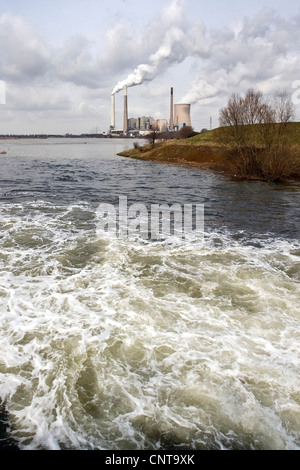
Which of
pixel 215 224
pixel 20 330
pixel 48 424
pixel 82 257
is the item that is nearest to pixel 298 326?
pixel 48 424

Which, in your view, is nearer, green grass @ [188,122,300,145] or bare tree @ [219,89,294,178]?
bare tree @ [219,89,294,178]

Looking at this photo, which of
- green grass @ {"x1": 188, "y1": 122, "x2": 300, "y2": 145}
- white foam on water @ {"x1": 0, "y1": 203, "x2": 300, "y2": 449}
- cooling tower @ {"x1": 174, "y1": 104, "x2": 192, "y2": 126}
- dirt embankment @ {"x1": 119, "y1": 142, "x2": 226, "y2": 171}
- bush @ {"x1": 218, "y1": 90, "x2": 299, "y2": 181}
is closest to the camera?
white foam on water @ {"x1": 0, "y1": 203, "x2": 300, "y2": 449}

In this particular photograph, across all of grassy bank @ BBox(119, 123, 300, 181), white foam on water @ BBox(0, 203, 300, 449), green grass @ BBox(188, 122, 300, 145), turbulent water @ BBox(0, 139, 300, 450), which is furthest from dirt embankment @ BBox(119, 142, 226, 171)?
white foam on water @ BBox(0, 203, 300, 449)

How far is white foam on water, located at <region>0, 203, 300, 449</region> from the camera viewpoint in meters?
3.83

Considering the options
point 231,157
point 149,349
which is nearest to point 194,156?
point 231,157

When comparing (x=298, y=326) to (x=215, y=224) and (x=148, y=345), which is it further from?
(x=215, y=224)

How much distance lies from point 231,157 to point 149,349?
3235 centimetres

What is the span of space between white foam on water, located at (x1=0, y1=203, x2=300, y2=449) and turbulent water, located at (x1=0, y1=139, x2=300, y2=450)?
0.8 inches

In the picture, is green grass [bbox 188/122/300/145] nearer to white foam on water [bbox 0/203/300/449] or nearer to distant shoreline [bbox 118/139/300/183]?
distant shoreline [bbox 118/139/300/183]

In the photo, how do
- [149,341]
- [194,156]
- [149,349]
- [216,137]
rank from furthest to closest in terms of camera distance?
1. [194,156]
2. [216,137]
3. [149,341]
4. [149,349]

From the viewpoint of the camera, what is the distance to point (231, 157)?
34.3 metres

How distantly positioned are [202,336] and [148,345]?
105cm

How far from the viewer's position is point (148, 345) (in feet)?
17.4

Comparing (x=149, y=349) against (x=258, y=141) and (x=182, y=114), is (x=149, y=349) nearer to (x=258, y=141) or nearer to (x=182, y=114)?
(x=258, y=141)
